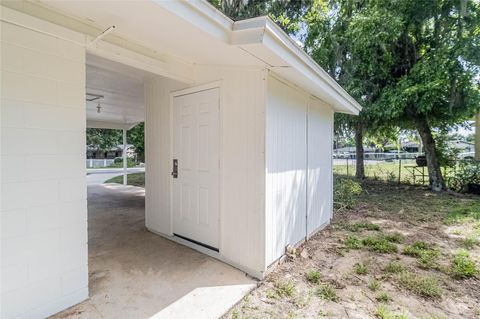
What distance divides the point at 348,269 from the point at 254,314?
54.2 inches

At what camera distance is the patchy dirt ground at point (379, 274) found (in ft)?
7.15

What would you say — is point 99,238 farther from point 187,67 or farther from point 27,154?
point 187,67

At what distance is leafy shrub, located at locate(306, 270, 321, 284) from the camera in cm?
262

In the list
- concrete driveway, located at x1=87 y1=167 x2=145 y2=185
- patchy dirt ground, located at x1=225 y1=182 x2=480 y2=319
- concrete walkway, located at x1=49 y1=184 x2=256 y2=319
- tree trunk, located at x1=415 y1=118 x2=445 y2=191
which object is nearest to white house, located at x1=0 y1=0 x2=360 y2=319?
concrete walkway, located at x1=49 y1=184 x2=256 y2=319

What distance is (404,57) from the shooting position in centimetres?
757

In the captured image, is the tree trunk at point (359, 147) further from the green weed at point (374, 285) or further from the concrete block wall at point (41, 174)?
the concrete block wall at point (41, 174)

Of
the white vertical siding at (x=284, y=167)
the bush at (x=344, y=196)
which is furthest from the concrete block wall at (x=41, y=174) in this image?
the bush at (x=344, y=196)

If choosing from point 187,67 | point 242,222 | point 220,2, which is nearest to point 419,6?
point 220,2

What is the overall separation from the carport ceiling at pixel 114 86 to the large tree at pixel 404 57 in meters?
5.82

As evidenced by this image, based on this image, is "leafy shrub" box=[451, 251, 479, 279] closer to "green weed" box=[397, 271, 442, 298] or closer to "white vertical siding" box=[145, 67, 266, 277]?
"green weed" box=[397, 271, 442, 298]

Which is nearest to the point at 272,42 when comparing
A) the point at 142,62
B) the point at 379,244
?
the point at 142,62

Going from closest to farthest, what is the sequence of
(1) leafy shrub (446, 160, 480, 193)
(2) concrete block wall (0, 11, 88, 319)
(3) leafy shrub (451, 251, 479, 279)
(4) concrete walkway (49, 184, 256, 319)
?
(2) concrete block wall (0, 11, 88, 319), (4) concrete walkway (49, 184, 256, 319), (3) leafy shrub (451, 251, 479, 279), (1) leafy shrub (446, 160, 480, 193)

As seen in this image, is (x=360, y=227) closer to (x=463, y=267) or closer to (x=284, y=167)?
(x=463, y=267)

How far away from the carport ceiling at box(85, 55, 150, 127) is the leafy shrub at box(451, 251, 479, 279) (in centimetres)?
437
